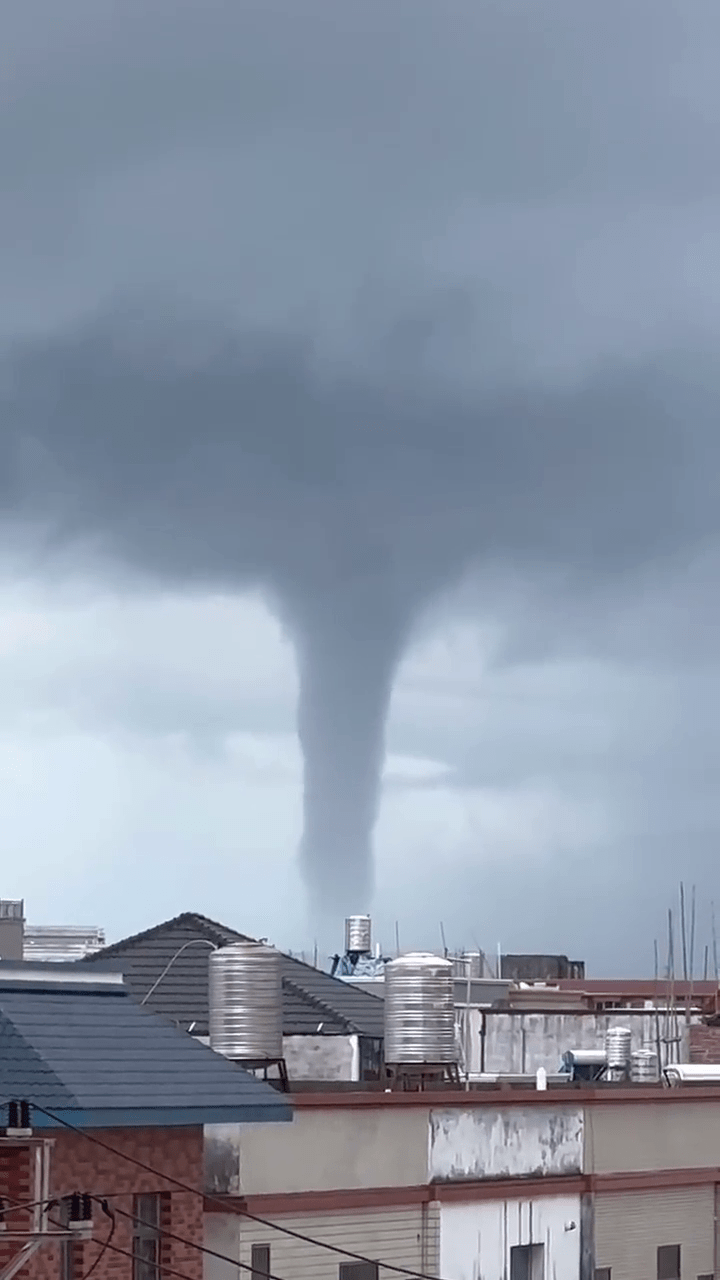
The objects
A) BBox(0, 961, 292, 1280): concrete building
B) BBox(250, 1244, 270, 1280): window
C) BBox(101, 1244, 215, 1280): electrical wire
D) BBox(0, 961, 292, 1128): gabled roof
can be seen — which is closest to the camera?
BBox(0, 961, 292, 1280): concrete building

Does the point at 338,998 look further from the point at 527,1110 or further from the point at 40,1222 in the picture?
the point at 40,1222

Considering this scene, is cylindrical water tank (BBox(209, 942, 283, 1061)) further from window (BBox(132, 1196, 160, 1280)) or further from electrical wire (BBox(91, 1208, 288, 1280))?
window (BBox(132, 1196, 160, 1280))

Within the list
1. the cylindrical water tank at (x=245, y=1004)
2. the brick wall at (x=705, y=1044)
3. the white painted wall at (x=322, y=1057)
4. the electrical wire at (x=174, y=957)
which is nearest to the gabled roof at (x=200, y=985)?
the electrical wire at (x=174, y=957)

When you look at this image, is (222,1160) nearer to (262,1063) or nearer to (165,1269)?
(165,1269)

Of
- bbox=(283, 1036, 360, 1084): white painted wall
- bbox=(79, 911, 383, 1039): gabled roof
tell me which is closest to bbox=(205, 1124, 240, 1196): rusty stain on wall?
bbox=(283, 1036, 360, 1084): white painted wall

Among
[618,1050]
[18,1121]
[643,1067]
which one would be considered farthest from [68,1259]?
[618,1050]

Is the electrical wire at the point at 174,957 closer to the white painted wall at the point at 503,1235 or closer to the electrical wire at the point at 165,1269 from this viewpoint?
the white painted wall at the point at 503,1235
